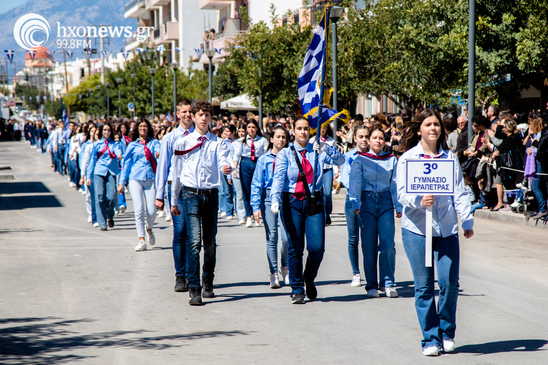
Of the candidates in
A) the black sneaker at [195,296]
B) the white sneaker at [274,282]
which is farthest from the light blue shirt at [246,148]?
the black sneaker at [195,296]

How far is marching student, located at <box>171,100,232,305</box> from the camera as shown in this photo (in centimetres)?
805

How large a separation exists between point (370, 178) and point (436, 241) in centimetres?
232

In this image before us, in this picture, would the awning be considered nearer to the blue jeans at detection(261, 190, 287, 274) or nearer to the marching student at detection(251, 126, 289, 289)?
the marching student at detection(251, 126, 289, 289)

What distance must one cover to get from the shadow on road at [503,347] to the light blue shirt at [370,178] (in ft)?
7.42

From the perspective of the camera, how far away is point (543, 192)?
14.2 meters

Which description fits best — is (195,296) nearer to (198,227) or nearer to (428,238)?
(198,227)

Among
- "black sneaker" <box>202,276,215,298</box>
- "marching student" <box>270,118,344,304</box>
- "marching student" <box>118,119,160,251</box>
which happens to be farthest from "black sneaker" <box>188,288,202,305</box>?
"marching student" <box>118,119,160,251</box>

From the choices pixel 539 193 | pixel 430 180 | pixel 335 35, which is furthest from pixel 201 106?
pixel 335 35

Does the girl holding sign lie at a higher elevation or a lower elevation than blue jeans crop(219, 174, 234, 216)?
higher

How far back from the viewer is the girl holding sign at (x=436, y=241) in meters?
5.93

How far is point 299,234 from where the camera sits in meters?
7.93

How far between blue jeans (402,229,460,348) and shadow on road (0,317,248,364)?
1.53 m

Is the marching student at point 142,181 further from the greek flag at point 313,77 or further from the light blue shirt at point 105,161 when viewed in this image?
the greek flag at point 313,77

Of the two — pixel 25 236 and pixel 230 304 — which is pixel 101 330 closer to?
pixel 230 304
